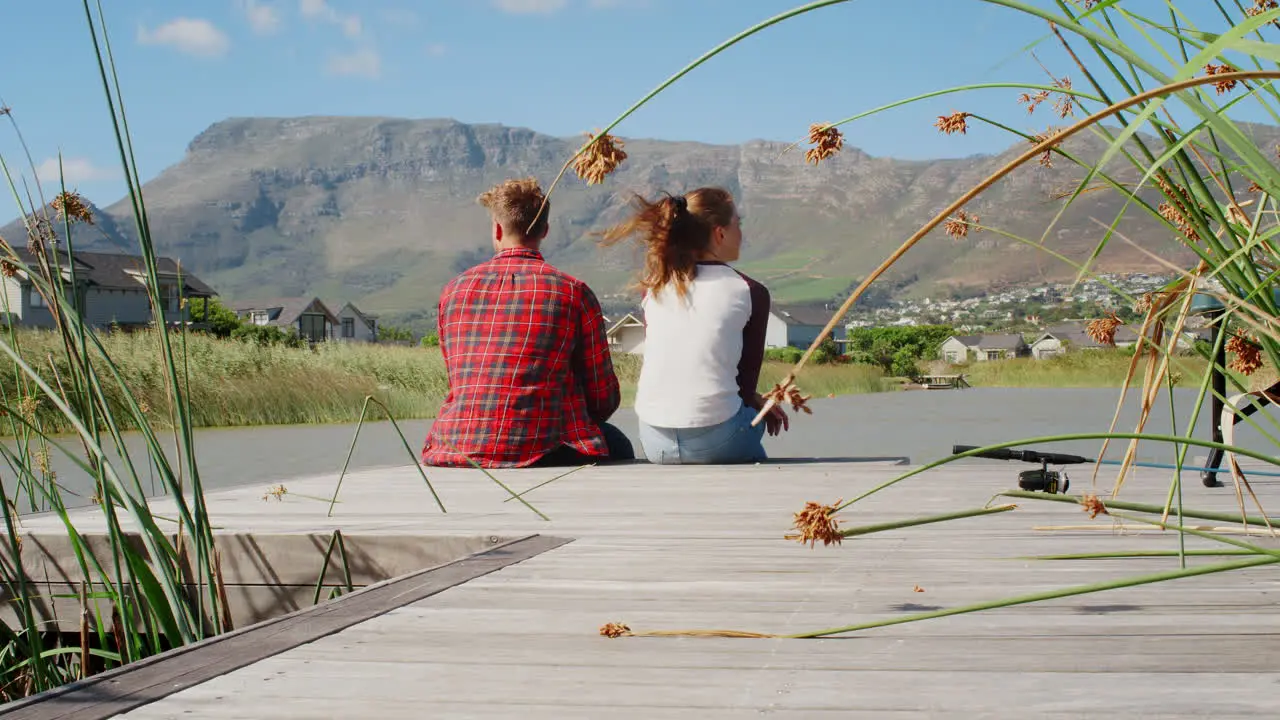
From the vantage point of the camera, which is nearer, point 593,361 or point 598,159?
point 598,159

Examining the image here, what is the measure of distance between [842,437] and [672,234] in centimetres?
636

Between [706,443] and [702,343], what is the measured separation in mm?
364

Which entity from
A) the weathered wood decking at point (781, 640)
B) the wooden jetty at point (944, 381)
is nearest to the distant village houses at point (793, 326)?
the wooden jetty at point (944, 381)

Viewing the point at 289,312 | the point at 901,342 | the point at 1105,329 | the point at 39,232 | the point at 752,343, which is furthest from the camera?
the point at 289,312

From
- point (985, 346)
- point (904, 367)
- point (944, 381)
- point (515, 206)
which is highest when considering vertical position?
point (515, 206)

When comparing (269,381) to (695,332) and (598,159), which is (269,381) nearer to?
(695,332)

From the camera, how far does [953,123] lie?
1.03 m

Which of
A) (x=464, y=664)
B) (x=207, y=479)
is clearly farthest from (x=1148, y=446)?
(x=464, y=664)

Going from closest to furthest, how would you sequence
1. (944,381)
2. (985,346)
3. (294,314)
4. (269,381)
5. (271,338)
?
(269,381)
(271,338)
(944,381)
(294,314)
(985,346)

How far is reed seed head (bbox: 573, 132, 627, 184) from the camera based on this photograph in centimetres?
76

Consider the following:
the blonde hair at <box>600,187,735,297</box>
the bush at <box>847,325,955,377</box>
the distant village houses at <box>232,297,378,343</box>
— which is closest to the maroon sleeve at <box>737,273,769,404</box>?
the blonde hair at <box>600,187,735,297</box>

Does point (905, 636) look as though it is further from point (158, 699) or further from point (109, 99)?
point (109, 99)

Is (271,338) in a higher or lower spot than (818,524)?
lower

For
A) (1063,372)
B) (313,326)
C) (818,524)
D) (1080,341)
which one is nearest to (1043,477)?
(818,524)
